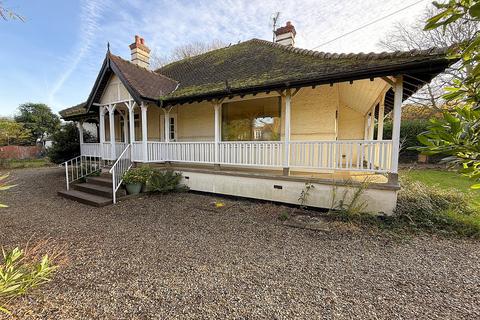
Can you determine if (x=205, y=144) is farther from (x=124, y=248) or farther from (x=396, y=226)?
(x=396, y=226)

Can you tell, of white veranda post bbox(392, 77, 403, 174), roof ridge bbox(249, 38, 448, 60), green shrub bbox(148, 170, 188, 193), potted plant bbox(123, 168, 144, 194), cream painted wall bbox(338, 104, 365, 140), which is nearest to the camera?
roof ridge bbox(249, 38, 448, 60)

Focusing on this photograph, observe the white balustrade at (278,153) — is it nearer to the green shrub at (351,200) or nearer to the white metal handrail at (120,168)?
the white metal handrail at (120,168)

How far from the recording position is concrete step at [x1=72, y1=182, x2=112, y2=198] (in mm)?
7601

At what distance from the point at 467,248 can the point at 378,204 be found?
1694 millimetres

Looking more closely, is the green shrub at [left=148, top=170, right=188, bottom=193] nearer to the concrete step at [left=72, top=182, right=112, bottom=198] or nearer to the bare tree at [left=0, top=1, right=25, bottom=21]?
the concrete step at [left=72, top=182, right=112, bottom=198]

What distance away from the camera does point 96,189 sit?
313 inches

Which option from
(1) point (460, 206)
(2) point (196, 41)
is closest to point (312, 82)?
(1) point (460, 206)

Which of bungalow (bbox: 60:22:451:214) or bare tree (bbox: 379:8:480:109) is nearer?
bungalow (bbox: 60:22:451:214)

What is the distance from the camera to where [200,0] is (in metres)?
10.4

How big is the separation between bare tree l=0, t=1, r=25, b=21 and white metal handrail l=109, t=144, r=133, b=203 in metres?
5.31

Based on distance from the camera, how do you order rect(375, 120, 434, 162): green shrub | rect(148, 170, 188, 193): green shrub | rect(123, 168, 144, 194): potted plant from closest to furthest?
rect(123, 168, 144, 194): potted plant → rect(148, 170, 188, 193): green shrub → rect(375, 120, 434, 162): green shrub

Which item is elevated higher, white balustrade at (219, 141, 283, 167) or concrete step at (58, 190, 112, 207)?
white balustrade at (219, 141, 283, 167)

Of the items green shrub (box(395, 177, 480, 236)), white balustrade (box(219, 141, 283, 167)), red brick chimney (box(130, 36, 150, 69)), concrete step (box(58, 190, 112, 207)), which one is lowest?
concrete step (box(58, 190, 112, 207))

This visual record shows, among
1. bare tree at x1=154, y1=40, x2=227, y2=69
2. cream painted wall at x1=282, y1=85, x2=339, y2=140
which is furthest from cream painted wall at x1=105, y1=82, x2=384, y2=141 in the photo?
bare tree at x1=154, y1=40, x2=227, y2=69
